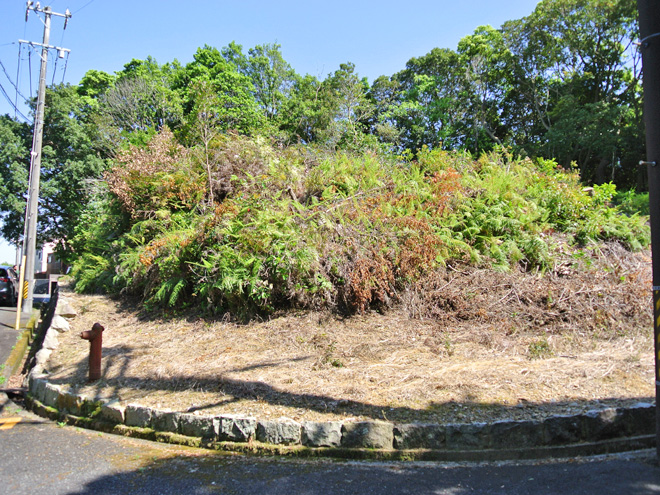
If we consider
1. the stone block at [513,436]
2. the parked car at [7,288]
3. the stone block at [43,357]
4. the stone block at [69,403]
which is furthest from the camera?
the parked car at [7,288]

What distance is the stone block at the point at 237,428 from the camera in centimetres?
458

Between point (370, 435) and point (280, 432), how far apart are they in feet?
2.88

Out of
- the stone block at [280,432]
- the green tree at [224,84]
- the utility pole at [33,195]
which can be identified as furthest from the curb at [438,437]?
the green tree at [224,84]

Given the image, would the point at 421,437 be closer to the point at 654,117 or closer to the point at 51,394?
the point at 654,117

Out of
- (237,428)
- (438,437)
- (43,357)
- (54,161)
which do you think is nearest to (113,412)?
(237,428)

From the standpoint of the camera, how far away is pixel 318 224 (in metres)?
8.34

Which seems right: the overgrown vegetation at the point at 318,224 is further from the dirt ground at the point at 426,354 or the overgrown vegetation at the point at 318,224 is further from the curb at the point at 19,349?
the curb at the point at 19,349

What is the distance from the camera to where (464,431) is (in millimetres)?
4246

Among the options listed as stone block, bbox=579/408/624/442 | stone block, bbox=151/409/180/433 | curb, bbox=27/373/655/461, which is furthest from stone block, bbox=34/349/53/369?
stone block, bbox=579/408/624/442

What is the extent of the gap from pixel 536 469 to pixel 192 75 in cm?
2839

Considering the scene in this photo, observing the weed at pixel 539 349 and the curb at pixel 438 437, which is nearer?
the curb at pixel 438 437

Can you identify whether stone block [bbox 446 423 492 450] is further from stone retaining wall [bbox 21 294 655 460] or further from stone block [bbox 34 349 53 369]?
stone block [bbox 34 349 53 369]

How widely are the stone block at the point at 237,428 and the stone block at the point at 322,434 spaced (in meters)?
0.56

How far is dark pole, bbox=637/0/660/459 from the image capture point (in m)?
4.04
